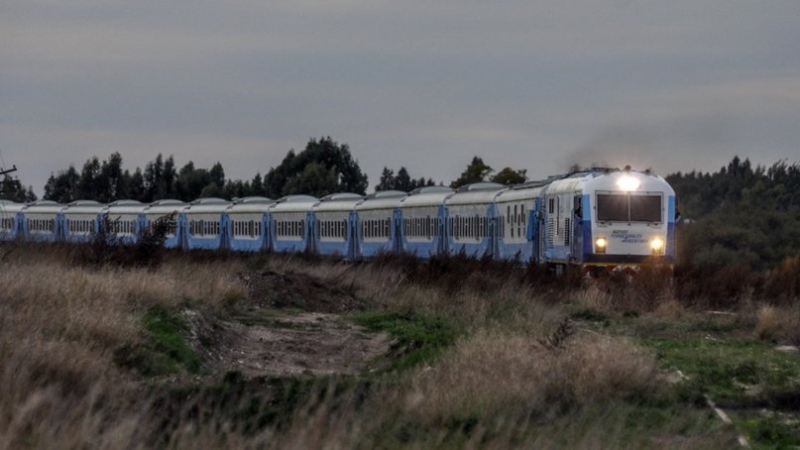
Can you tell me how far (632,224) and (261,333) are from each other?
46.3 feet

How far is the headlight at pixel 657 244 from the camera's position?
121 feet

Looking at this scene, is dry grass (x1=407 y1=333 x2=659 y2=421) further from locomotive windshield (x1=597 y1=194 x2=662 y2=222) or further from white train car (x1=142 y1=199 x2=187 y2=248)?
white train car (x1=142 y1=199 x2=187 y2=248)

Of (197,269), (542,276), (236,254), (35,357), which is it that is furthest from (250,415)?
(236,254)

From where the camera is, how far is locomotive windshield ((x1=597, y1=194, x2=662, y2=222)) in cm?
3631

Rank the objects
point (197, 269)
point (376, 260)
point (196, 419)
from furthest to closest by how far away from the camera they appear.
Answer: point (376, 260)
point (197, 269)
point (196, 419)

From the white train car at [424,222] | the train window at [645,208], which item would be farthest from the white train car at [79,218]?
the train window at [645,208]

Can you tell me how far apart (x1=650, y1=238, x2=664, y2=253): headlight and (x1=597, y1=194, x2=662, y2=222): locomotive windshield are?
19.2 inches

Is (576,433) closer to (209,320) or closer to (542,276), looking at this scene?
(209,320)

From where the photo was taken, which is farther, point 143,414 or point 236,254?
point 236,254

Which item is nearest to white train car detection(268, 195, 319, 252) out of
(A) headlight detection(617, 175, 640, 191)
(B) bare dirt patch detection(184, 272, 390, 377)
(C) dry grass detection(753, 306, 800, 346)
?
(A) headlight detection(617, 175, 640, 191)

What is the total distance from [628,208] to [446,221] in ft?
46.3

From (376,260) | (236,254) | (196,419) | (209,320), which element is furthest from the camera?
(236,254)

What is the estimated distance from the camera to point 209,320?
78.5ft

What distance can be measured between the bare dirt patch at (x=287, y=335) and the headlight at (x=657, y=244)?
801 centimetres
